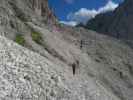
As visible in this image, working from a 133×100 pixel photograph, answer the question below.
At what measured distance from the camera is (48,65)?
27938mm

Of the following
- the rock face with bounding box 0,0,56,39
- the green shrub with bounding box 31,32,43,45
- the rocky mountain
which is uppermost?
the rock face with bounding box 0,0,56,39

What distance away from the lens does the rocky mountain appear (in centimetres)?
2169

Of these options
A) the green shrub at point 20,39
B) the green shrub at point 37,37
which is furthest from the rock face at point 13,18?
the green shrub at point 37,37

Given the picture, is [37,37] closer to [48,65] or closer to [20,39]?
[20,39]

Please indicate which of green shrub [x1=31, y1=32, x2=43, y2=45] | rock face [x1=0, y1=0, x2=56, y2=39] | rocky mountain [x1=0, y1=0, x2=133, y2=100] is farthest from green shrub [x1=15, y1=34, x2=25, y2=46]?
green shrub [x1=31, y1=32, x2=43, y2=45]

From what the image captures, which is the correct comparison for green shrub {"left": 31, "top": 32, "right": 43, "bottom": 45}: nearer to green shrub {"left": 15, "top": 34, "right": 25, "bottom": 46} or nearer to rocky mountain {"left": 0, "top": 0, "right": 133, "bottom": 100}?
rocky mountain {"left": 0, "top": 0, "right": 133, "bottom": 100}

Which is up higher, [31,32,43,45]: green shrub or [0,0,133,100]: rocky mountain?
[31,32,43,45]: green shrub

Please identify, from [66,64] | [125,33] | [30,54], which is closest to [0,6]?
[66,64]

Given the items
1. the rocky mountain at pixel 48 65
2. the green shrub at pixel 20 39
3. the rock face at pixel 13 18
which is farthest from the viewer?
the rock face at pixel 13 18

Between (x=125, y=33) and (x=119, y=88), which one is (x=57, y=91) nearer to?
(x=119, y=88)

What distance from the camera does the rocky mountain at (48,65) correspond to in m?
21.7

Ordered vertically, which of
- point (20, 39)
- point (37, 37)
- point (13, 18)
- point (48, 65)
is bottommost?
point (48, 65)

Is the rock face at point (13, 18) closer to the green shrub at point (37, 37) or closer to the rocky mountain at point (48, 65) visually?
the rocky mountain at point (48, 65)

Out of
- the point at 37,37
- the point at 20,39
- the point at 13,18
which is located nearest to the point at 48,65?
the point at 20,39
